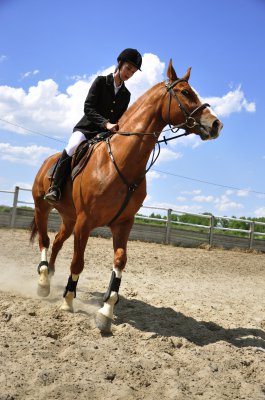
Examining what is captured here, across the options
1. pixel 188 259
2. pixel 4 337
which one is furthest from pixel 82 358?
pixel 188 259

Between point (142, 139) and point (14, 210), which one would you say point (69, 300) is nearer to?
point (142, 139)

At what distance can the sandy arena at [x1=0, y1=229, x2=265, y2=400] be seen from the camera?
3252 mm

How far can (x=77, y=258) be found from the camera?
17.0 ft

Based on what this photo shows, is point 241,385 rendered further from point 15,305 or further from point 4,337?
point 15,305

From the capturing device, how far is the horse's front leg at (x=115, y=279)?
4621 millimetres

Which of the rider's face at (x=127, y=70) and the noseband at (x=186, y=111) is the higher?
the rider's face at (x=127, y=70)

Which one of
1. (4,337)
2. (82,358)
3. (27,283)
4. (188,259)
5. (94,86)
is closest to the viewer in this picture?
(82,358)

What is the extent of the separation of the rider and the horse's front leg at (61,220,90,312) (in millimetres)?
982

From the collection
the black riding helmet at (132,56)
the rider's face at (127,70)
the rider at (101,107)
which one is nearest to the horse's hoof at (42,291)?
the rider at (101,107)

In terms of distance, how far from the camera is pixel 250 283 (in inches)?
400

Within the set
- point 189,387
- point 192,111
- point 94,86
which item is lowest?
point 189,387

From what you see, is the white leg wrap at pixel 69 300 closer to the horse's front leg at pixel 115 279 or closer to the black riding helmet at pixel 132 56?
the horse's front leg at pixel 115 279

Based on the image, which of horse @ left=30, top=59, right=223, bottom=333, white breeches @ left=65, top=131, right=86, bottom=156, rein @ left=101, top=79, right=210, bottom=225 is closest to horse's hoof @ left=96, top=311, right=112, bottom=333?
horse @ left=30, top=59, right=223, bottom=333

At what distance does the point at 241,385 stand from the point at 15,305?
2.87 metres
